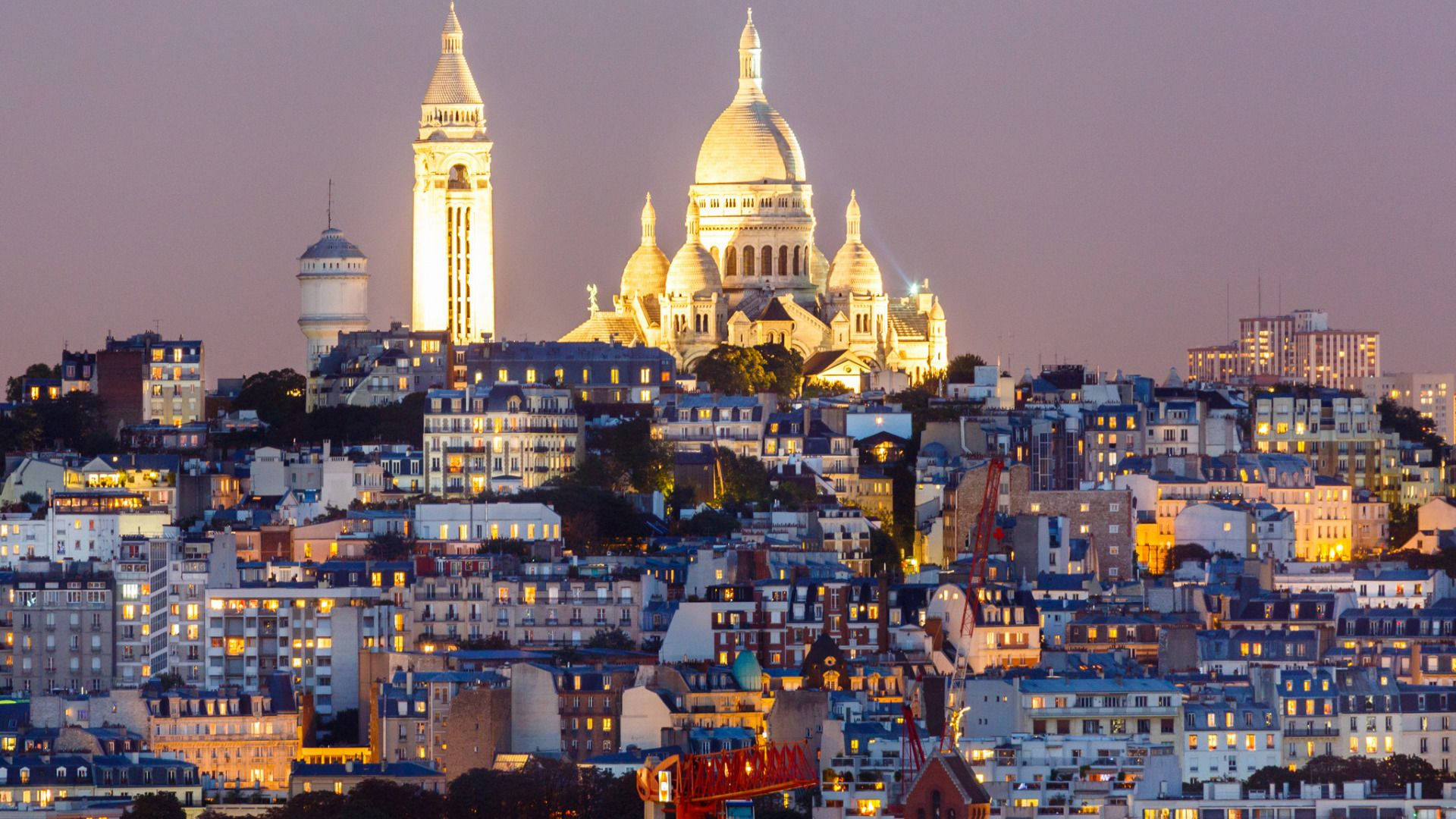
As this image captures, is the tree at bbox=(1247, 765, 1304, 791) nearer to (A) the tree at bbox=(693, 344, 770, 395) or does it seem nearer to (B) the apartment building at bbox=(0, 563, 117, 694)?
(B) the apartment building at bbox=(0, 563, 117, 694)

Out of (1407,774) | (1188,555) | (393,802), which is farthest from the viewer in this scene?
(1188,555)

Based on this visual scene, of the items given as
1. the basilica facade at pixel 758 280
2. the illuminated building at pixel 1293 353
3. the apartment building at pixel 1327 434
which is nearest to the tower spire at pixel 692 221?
the basilica facade at pixel 758 280

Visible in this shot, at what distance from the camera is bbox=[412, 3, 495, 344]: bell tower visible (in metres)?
141

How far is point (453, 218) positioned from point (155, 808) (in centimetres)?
5384

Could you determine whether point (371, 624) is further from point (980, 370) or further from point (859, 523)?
point (980, 370)

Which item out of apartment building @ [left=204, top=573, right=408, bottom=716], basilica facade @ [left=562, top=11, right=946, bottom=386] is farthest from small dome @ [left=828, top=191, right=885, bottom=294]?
apartment building @ [left=204, top=573, right=408, bottom=716]

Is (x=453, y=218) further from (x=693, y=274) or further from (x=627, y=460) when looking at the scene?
(x=627, y=460)

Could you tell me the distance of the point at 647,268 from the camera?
5866 inches

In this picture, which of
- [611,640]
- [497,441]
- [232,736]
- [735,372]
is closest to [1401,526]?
[735,372]

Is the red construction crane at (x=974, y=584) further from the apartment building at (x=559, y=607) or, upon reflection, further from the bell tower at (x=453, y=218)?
the bell tower at (x=453, y=218)

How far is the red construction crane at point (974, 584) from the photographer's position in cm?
9369

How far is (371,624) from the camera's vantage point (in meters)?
104

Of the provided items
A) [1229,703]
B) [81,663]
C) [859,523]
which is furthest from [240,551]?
[1229,703]

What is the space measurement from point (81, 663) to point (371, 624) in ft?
22.8
